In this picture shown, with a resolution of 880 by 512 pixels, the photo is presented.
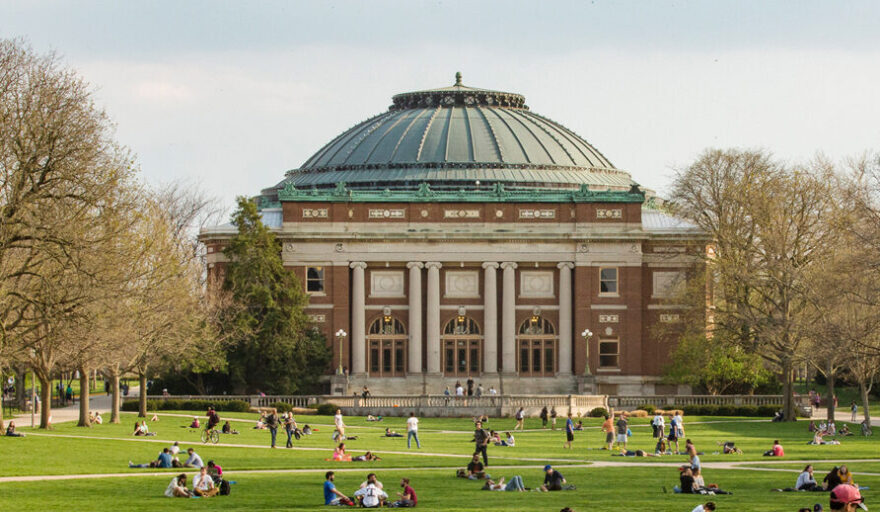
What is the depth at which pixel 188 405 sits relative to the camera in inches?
3681

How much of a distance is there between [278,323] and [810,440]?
140 feet

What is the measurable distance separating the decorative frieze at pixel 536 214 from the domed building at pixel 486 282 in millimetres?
107

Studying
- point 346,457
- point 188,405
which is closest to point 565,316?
point 188,405

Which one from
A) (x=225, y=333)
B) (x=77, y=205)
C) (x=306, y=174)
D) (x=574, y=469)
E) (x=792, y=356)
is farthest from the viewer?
(x=306, y=174)

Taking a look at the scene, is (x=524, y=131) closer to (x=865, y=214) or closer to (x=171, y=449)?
(x=865, y=214)

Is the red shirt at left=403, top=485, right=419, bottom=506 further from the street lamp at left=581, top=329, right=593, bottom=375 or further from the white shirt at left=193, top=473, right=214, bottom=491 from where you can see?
the street lamp at left=581, top=329, right=593, bottom=375

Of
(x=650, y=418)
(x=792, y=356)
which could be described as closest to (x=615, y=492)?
(x=792, y=356)

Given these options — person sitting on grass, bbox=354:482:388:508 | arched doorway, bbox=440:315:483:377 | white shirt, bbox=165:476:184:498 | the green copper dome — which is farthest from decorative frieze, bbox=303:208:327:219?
person sitting on grass, bbox=354:482:388:508

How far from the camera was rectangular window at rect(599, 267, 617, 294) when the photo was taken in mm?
111125

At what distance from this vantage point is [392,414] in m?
92.1

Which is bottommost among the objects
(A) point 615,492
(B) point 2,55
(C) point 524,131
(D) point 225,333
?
(A) point 615,492

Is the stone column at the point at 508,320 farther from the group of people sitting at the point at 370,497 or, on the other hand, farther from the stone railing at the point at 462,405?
the group of people sitting at the point at 370,497

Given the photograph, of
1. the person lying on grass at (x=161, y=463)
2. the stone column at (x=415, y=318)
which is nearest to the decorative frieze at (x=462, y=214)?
the stone column at (x=415, y=318)

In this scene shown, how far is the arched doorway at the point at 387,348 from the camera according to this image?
110875 millimetres
